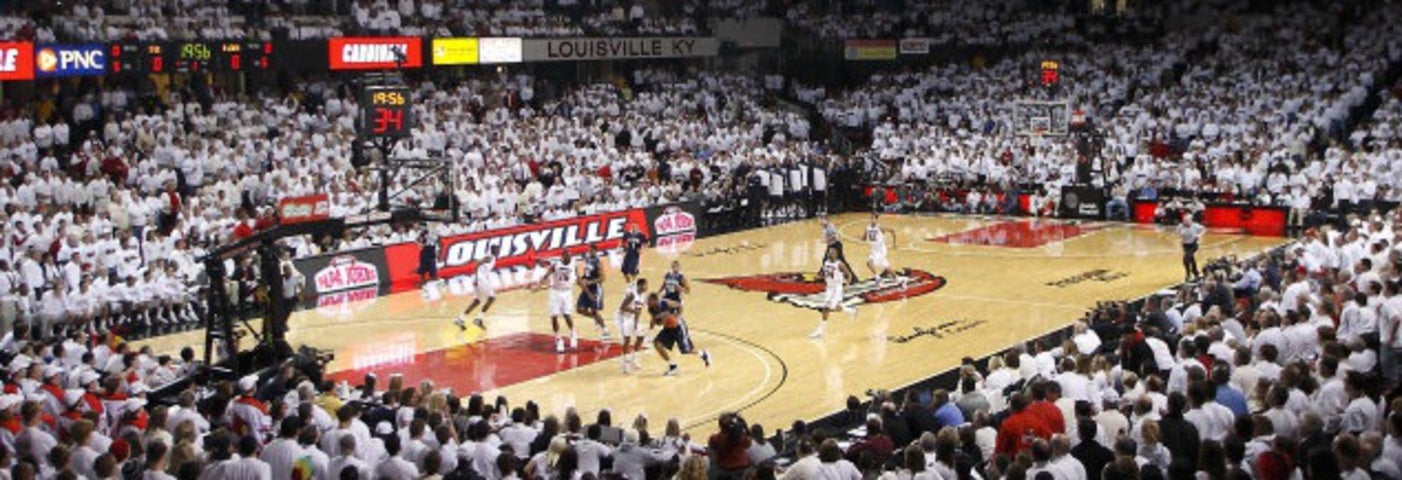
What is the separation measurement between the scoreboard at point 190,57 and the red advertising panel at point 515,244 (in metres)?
9.24

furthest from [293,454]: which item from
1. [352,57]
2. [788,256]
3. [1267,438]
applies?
[352,57]

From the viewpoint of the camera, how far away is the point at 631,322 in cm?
2242

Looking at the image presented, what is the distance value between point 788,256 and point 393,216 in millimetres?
12601

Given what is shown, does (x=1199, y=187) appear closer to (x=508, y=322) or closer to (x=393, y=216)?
(x=508, y=322)

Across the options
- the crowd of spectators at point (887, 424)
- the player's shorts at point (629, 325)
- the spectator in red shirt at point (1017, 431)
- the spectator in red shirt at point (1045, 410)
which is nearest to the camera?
the crowd of spectators at point (887, 424)

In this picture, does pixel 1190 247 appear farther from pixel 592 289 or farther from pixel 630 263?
pixel 592 289

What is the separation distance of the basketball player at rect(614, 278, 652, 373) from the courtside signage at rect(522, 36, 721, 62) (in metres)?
22.9

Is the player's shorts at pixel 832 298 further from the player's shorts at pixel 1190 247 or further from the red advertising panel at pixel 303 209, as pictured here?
the red advertising panel at pixel 303 209

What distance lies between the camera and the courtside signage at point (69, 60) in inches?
1339

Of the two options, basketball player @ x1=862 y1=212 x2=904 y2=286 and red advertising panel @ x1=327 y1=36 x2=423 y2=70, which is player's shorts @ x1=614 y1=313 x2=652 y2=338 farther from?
red advertising panel @ x1=327 y1=36 x2=423 y2=70

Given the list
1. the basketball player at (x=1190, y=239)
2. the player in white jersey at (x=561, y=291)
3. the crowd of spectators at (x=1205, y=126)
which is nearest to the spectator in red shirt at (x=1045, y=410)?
the player in white jersey at (x=561, y=291)

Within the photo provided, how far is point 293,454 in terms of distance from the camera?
1315cm

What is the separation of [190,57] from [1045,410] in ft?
90.9

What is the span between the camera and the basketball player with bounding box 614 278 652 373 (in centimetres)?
2206
